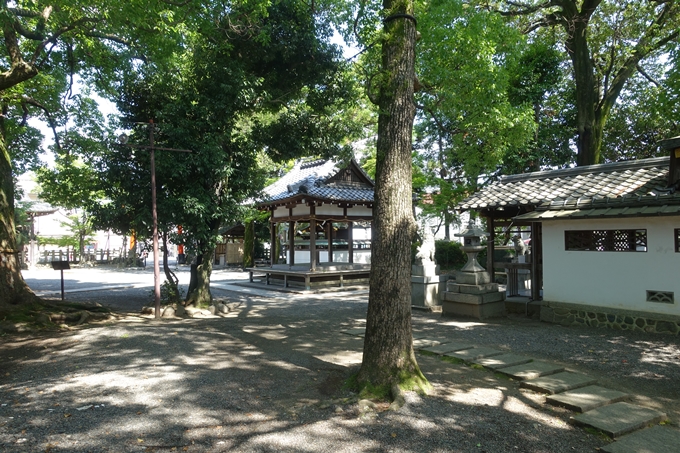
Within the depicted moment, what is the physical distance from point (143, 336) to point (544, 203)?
9.42 m

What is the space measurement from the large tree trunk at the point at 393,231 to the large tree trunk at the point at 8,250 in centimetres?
946

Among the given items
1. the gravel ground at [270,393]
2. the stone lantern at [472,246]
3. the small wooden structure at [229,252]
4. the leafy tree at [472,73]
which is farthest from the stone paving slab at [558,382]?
the small wooden structure at [229,252]

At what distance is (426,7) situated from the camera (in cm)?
1167

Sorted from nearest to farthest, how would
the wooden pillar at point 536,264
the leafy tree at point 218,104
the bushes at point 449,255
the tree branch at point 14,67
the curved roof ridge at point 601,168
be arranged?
the tree branch at point 14,67 < the curved roof ridge at point 601,168 < the leafy tree at point 218,104 < the wooden pillar at point 536,264 < the bushes at point 449,255

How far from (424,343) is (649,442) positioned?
4.23 m

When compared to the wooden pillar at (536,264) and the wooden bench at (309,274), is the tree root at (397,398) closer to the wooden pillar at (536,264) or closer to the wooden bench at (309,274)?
the wooden pillar at (536,264)

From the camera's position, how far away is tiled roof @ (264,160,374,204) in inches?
708

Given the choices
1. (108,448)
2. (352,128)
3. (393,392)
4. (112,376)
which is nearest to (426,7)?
(352,128)

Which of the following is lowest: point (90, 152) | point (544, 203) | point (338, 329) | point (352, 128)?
point (338, 329)

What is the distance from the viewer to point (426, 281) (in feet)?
41.1

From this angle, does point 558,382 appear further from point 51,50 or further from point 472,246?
point 51,50

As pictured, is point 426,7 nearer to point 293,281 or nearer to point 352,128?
point 352,128

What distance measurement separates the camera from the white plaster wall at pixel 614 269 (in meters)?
8.64

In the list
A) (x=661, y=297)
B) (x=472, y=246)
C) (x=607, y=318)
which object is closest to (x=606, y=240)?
(x=661, y=297)
